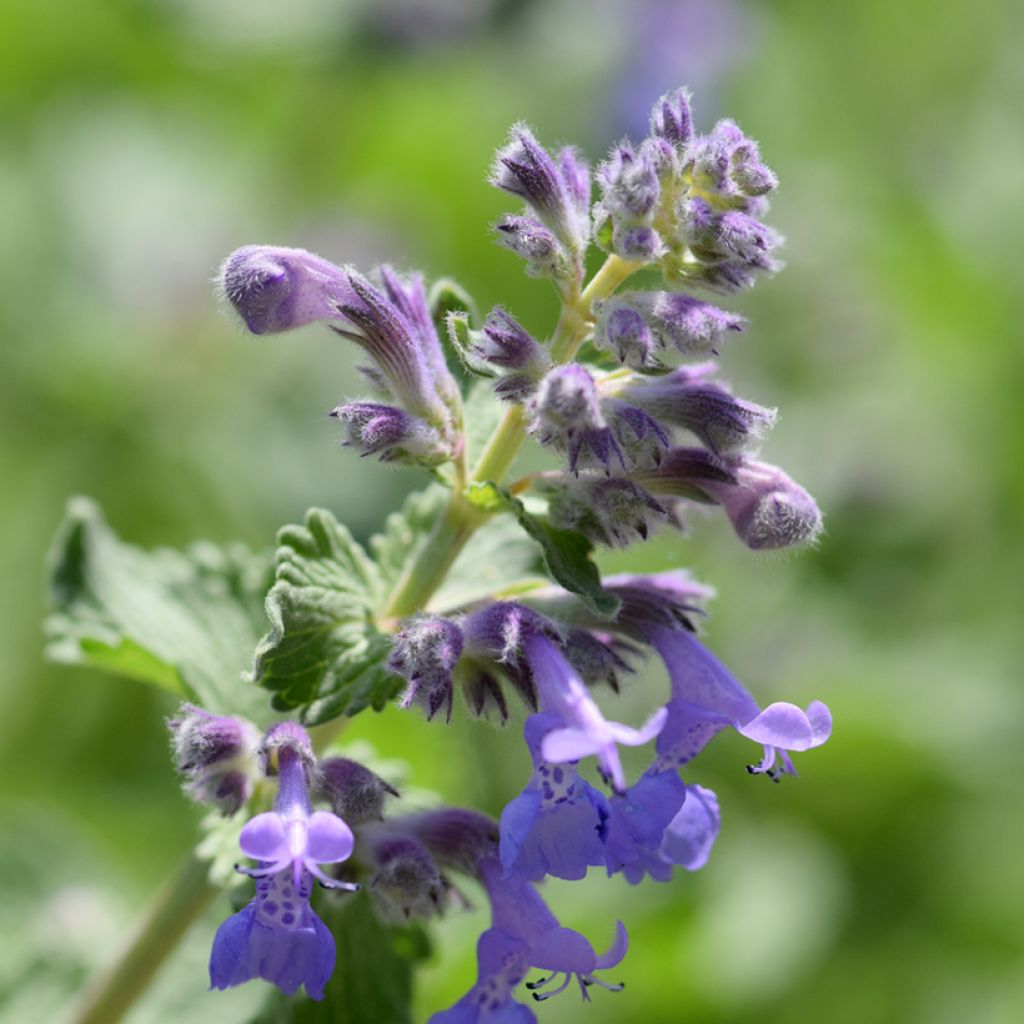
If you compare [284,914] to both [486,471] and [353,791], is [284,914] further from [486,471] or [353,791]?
[486,471]

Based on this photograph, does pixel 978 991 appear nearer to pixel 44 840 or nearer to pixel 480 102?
pixel 44 840

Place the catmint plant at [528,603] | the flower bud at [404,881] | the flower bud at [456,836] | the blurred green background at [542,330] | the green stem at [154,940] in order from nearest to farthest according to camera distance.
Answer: the catmint plant at [528,603] < the flower bud at [404,881] < the flower bud at [456,836] < the green stem at [154,940] < the blurred green background at [542,330]

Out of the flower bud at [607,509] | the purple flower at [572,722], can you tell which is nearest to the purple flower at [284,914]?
the purple flower at [572,722]

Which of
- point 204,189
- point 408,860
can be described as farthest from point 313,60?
point 408,860

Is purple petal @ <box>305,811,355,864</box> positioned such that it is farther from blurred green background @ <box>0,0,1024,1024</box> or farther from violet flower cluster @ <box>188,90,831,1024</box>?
blurred green background @ <box>0,0,1024,1024</box>

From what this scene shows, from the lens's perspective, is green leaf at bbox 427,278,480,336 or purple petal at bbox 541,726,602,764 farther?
green leaf at bbox 427,278,480,336

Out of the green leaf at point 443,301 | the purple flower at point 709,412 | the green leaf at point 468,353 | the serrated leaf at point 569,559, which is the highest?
the purple flower at point 709,412

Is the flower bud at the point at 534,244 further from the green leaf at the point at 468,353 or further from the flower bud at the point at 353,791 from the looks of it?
the flower bud at the point at 353,791

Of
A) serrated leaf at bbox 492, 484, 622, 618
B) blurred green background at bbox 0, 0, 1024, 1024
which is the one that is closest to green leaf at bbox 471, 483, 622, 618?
serrated leaf at bbox 492, 484, 622, 618

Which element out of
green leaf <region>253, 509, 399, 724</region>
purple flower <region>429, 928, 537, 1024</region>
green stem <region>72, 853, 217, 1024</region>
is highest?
green leaf <region>253, 509, 399, 724</region>
